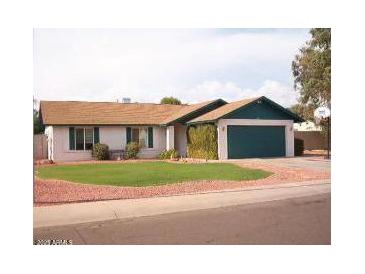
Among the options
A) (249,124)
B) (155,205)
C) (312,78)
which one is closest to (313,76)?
(312,78)

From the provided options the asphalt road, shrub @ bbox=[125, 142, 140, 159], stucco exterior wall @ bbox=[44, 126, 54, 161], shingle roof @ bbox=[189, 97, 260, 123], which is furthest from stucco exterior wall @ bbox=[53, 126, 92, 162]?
the asphalt road

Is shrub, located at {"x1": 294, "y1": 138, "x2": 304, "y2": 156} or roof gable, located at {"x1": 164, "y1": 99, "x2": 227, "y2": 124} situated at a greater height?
roof gable, located at {"x1": 164, "y1": 99, "x2": 227, "y2": 124}

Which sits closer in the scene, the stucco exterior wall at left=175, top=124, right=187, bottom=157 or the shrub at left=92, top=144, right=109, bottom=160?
the shrub at left=92, top=144, right=109, bottom=160

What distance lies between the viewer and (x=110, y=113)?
23297 mm

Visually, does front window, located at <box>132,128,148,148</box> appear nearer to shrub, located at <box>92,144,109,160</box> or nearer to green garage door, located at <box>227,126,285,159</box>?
shrub, located at <box>92,144,109,160</box>

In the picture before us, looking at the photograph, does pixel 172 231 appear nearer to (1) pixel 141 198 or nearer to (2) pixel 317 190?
(1) pixel 141 198

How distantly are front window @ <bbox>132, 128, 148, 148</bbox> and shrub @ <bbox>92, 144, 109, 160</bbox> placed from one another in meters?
2.22

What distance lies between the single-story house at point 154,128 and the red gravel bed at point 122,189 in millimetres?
7274

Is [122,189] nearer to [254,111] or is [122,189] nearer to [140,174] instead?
[140,174]

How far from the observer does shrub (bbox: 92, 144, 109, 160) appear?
21.6m

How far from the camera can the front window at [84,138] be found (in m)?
22.0

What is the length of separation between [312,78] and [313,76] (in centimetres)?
19

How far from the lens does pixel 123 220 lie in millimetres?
8320

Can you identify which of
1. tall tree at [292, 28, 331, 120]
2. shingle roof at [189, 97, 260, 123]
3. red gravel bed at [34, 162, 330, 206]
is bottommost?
red gravel bed at [34, 162, 330, 206]
